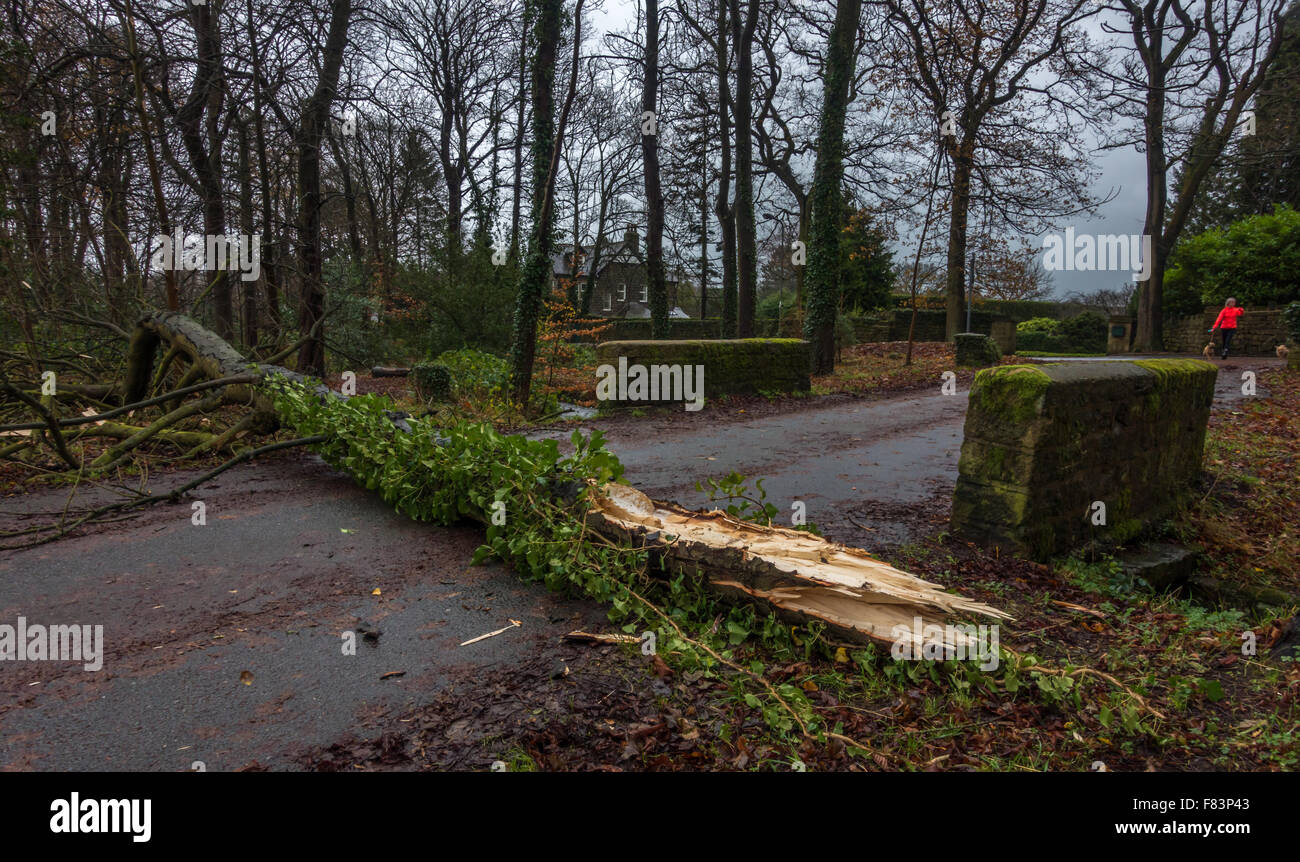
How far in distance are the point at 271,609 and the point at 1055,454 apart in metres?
5.08

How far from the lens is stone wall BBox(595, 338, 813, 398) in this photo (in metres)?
11.3

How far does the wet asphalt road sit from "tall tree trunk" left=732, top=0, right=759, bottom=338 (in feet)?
37.1

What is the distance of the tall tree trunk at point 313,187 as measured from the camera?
12062 mm

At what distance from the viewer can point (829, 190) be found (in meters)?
15.0

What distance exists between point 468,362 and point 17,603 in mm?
9142

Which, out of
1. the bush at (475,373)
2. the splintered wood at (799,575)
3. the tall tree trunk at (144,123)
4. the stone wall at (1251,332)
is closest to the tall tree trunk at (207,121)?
the tall tree trunk at (144,123)

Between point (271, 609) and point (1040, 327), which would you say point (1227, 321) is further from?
point (271, 609)

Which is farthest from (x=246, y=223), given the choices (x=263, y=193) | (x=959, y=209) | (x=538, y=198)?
(x=959, y=209)

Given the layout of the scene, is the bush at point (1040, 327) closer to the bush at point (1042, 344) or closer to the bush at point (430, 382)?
the bush at point (1042, 344)

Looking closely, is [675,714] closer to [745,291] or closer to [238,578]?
[238,578]

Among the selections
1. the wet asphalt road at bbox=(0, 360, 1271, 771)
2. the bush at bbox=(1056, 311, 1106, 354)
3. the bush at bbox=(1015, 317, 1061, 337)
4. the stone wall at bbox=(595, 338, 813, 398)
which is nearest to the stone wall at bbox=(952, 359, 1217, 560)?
the wet asphalt road at bbox=(0, 360, 1271, 771)

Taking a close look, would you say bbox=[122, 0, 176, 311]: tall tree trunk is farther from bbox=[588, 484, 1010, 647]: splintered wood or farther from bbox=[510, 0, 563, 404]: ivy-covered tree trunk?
bbox=[588, 484, 1010, 647]: splintered wood

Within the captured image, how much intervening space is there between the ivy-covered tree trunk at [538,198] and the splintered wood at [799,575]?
725 cm
